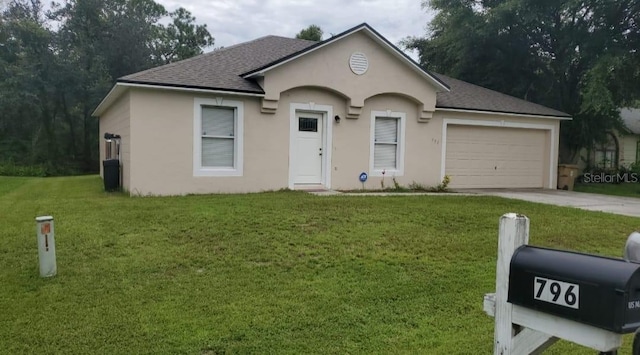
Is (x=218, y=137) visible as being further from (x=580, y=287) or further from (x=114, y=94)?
(x=580, y=287)

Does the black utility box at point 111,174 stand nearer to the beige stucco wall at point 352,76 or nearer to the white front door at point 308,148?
the beige stucco wall at point 352,76

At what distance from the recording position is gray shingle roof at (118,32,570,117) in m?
11.4

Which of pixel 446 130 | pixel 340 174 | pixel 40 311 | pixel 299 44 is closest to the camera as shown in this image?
pixel 40 311

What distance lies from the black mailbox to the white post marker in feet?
16.1

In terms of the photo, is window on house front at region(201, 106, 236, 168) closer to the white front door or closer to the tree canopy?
the white front door

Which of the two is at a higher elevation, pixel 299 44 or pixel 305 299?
pixel 299 44

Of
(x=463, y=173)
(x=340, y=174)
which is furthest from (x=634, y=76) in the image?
(x=340, y=174)

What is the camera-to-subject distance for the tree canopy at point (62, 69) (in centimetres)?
2822

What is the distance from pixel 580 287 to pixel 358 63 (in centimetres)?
1183

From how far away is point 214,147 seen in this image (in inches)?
470

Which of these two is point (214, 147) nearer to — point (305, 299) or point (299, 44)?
point (299, 44)

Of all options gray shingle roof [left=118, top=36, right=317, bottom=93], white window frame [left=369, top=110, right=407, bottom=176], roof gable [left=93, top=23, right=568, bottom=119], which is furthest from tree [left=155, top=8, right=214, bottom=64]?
white window frame [left=369, top=110, right=407, bottom=176]

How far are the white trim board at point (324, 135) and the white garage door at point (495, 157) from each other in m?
4.17

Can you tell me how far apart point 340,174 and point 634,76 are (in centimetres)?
1253
